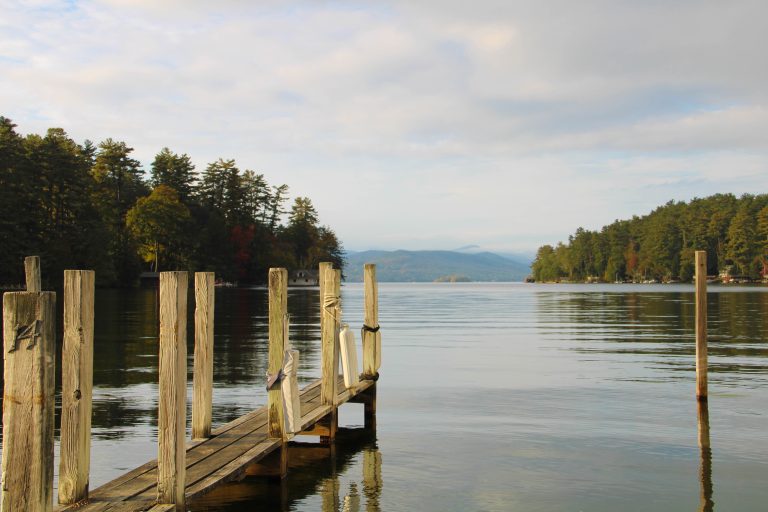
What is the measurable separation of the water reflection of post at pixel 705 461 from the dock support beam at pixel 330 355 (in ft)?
20.7

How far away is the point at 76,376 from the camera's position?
8117 mm

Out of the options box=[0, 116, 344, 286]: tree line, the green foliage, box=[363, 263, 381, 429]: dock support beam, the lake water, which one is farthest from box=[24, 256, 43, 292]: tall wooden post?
the green foliage

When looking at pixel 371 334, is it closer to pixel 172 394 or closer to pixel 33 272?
pixel 33 272

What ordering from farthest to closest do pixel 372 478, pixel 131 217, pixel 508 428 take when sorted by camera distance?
pixel 131 217 → pixel 508 428 → pixel 372 478

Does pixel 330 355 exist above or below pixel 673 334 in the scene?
above

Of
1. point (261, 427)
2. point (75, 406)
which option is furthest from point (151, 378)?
point (75, 406)

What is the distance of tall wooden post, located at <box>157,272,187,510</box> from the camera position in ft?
26.3

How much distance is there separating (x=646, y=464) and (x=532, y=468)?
1.96 metres

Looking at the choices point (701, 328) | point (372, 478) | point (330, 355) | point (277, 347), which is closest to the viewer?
point (277, 347)

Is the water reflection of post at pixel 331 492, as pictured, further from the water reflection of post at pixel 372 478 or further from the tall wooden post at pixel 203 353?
the tall wooden post at pixel 203 353

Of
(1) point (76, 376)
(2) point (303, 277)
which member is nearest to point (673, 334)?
(1) point (76, 376)

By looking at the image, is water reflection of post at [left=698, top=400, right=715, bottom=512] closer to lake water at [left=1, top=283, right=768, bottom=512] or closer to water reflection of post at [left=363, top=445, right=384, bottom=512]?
lake water at [left=1, top=283, right=768, bottom=512]

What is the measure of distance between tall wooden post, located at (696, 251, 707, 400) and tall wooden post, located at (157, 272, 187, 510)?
13305 mm

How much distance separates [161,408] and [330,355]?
19.6 feet
